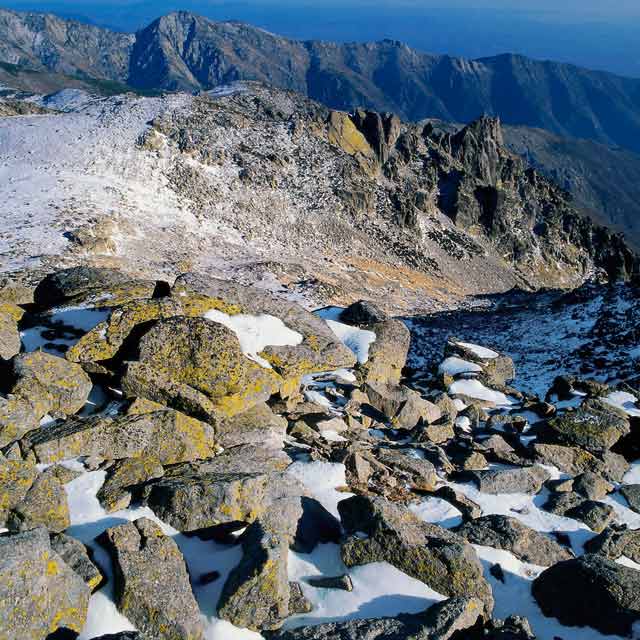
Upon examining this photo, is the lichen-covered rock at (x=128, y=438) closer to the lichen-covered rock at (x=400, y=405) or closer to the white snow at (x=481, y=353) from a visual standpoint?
the lichen-covered rock at (x=400, y=405)

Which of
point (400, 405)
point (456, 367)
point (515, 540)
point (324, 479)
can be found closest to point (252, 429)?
point (324, 479)

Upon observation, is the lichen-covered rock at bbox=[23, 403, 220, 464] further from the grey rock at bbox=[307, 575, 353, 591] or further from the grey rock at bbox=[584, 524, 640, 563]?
the grey rock at bbox=[584, 524, 640, 563]

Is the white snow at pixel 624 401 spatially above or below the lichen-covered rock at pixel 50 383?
below

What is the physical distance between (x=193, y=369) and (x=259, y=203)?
56278 millimetres

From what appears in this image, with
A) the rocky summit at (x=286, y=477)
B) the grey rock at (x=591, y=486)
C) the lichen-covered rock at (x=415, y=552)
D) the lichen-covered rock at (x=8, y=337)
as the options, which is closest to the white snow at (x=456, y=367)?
the rocky summit at (x=286, y=477)

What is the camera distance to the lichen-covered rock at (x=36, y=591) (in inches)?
247

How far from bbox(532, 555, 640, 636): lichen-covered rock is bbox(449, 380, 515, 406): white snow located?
11.7 meters

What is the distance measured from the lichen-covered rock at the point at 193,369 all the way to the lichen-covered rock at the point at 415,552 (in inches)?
160

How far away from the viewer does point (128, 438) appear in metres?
10.0

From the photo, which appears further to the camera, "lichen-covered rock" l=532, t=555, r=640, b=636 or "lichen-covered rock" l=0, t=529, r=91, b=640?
"lichen-covered rock" l=532, t=555, r=640, b=636

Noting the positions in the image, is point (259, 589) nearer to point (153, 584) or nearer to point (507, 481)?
point (153, 584)

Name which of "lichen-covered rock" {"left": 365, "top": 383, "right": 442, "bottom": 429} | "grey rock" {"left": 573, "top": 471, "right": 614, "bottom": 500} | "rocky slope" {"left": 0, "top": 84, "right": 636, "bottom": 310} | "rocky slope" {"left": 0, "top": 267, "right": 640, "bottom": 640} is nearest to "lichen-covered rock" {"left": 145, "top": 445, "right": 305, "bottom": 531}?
"rocky slope" {"left": 0, "top": 267, "right": 640, "bottom": 640}

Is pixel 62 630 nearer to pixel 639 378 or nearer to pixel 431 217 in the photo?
pixel 639 378

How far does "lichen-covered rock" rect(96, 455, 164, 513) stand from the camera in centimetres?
880
